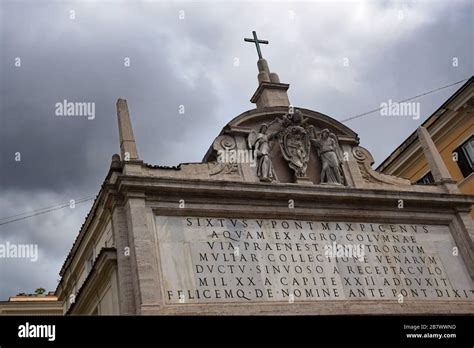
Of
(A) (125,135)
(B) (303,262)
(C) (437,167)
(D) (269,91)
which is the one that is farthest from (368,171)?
(A) (125,135)

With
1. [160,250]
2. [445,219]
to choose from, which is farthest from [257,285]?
[445,219]

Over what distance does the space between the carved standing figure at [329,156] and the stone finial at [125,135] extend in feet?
15.5

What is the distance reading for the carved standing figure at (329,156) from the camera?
16.3 metres

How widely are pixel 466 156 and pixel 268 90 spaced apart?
840 centimetres

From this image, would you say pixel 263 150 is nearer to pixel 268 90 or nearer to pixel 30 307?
pixel 268 90

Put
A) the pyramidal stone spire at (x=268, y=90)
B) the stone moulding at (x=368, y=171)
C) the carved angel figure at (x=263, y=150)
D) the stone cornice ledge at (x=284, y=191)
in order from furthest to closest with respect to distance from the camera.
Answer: the pyramidal stone spire at (x=268, y=90) → the stone moulding at (x=368, y=171) → the carved angel figure at (x=263, y=150) → the stone cornice ledge at (x=284, y=191)

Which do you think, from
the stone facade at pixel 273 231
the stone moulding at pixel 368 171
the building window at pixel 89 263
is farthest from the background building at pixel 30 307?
the stone moulding at pixel 368 171

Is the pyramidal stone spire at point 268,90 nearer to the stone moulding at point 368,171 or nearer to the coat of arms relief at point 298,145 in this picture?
the coat of arms relief at point 298,145

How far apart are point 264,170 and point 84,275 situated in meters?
6.03

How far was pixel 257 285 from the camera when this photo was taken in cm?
1363

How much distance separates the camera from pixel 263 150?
15.8 m

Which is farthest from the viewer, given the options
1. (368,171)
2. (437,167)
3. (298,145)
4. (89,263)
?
(437,167)
